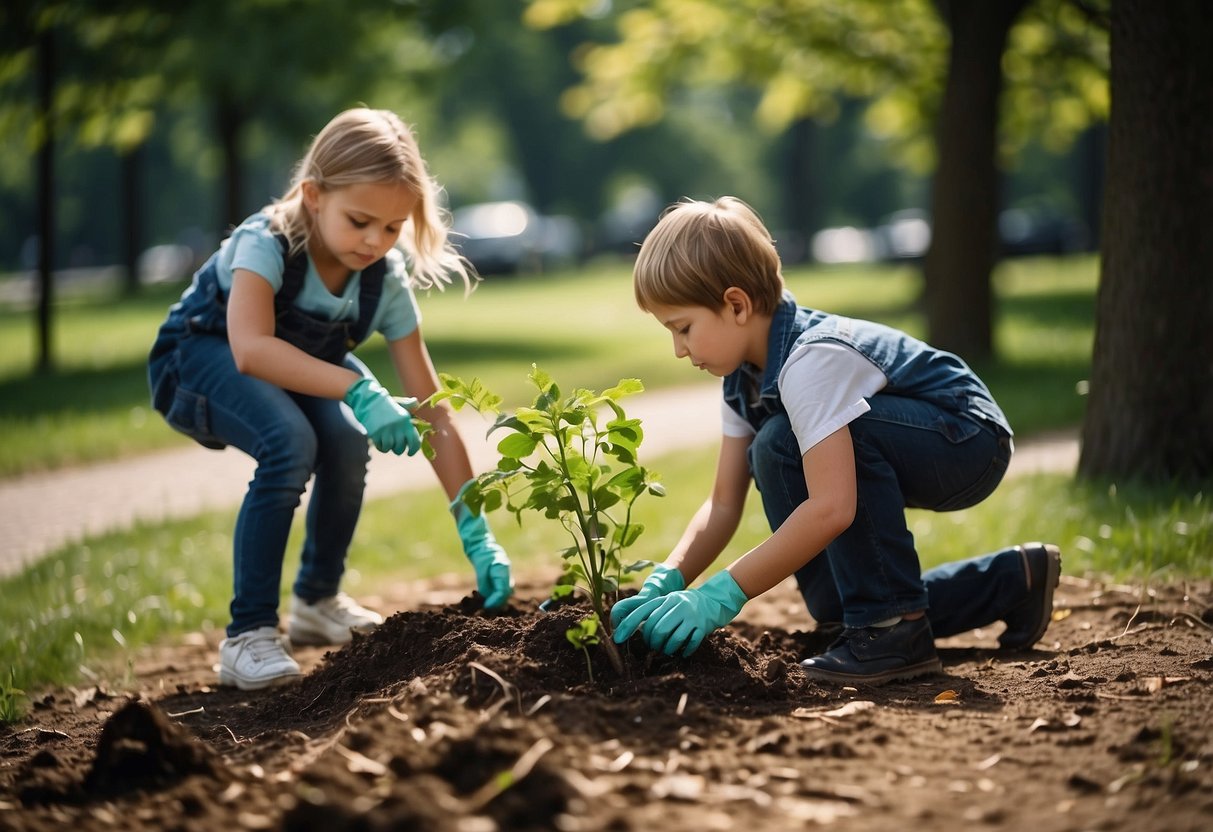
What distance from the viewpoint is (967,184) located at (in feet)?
28.7

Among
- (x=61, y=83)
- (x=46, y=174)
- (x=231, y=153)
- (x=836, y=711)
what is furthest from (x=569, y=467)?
(x=231, y=153)

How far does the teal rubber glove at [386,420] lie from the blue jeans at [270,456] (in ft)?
1.17

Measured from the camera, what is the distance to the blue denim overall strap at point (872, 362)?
9.41ft

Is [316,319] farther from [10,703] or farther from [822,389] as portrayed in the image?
[822,389]

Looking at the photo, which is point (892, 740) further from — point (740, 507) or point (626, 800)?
point (740, 507)

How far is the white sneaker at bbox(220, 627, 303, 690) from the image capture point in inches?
128

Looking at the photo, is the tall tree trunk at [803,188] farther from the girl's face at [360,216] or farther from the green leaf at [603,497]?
the green leaf at [603,497]

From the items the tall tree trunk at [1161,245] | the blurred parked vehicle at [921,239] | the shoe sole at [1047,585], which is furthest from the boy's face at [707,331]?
the blurred parked vehicle at [921,239]

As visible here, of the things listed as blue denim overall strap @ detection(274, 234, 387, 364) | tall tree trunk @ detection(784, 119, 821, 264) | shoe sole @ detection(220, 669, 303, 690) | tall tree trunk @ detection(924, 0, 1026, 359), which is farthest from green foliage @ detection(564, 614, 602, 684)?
tall tree trunk @ detection(784, 119, 821, 264)

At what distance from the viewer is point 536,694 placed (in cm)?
233

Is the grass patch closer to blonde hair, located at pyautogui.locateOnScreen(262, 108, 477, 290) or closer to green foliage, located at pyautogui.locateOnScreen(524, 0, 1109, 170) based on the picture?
blonde hair, located at pyautogui.locateOnScreen(262, 108, 477, 290)

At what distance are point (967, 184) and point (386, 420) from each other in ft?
21.8

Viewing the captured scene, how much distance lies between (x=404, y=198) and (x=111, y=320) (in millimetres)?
16585

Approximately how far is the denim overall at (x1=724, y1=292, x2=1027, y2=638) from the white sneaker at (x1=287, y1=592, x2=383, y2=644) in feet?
4.67
